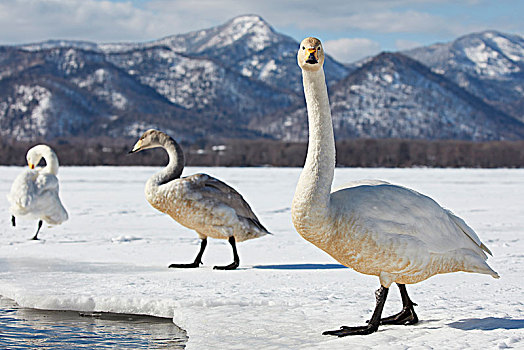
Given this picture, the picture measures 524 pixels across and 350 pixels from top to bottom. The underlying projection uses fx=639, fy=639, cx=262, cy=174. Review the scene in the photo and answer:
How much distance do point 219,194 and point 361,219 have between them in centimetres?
403

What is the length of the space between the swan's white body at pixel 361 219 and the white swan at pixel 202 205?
366 centimetres

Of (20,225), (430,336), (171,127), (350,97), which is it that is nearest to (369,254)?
(430,336)

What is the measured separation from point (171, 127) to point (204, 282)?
544ft

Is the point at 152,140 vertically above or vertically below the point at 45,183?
above

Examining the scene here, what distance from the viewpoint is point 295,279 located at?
7.70 metres

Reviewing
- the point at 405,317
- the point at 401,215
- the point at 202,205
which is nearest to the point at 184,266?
the point at 202,205

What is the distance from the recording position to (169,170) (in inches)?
350

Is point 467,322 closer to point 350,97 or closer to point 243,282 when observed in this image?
point 243,282

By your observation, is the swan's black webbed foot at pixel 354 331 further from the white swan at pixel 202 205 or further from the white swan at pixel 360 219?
the white swan at pixel 202 205

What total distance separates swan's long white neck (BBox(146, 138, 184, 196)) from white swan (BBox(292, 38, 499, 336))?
13.2 ft

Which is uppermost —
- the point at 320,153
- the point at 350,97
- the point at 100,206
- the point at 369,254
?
the point at 350,97

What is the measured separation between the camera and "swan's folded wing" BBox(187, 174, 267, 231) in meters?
8.63

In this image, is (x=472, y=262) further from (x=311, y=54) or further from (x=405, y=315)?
(x=311, y=54)

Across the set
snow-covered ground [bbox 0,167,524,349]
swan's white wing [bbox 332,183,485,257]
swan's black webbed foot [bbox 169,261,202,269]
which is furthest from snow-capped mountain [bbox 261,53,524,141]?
swan's white wing [bbox 332,183,485,257]
